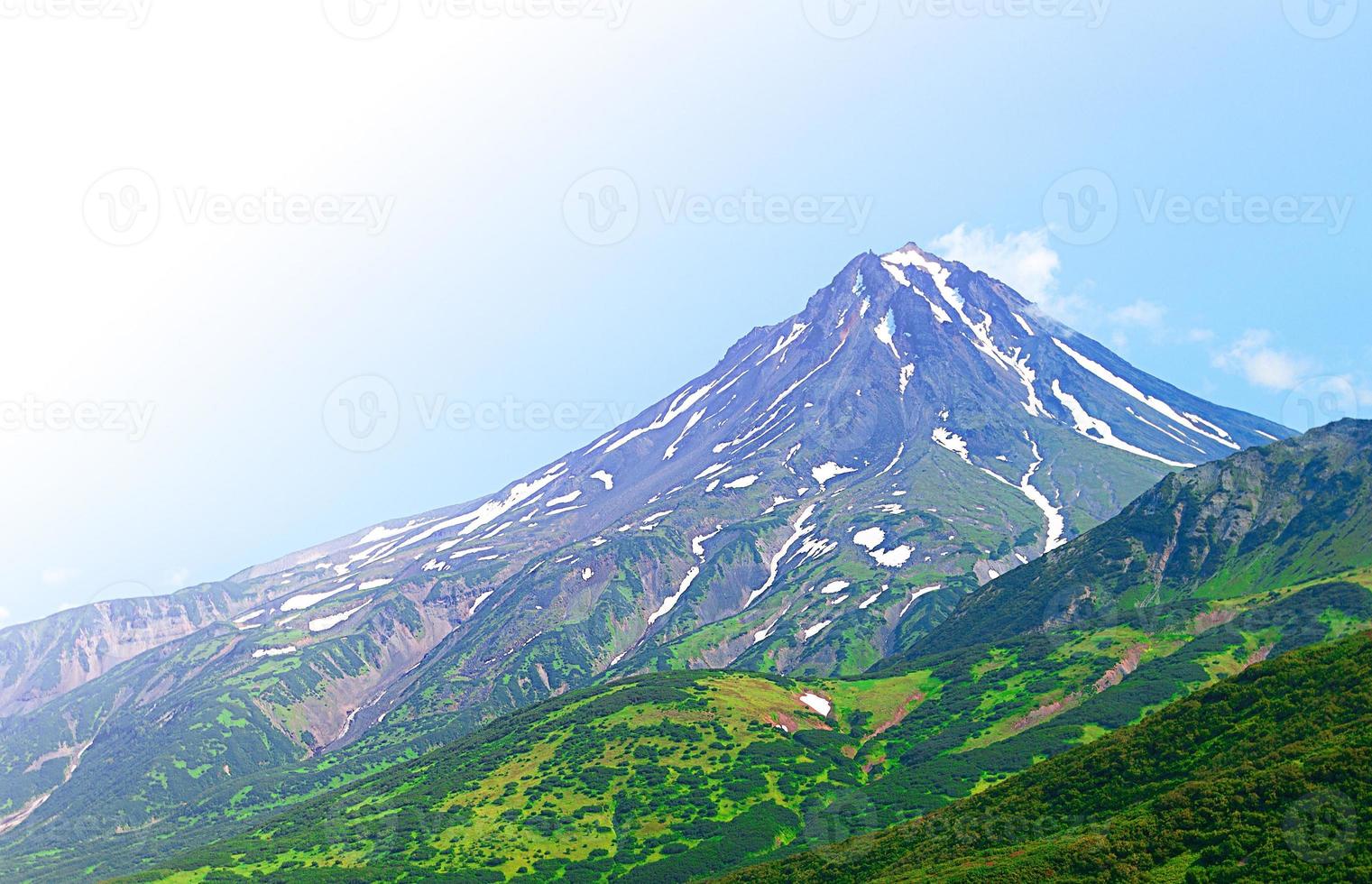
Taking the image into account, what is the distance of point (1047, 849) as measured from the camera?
64.4 meters

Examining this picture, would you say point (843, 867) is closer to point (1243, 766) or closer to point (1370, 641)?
point (1243, 766)

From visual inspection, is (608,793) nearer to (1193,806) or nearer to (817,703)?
(817,703)

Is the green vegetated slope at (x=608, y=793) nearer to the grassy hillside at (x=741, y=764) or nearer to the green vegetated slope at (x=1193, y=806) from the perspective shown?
the grassy hillside at (x=741, y=764)

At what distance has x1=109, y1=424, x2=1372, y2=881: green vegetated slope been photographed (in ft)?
438

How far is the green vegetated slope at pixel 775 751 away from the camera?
133500 millimetres

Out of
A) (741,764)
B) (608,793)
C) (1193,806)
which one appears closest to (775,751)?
(741,764)

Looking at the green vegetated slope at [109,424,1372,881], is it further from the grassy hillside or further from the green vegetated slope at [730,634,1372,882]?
the green vegetated slope at [730,634,1372,882]

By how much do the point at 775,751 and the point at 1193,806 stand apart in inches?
4084

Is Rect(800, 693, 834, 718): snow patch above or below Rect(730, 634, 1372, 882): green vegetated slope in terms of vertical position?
below

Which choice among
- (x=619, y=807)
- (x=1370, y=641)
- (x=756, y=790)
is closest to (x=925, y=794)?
(x=756, y=790)

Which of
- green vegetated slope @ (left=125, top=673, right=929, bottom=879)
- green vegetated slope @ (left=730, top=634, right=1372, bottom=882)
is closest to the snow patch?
green vegetated slope @ (left=125, top=673, right=929, bottom=879)

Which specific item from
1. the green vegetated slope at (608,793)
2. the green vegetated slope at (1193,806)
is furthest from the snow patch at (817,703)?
the green vegetated slope at (1193,806)

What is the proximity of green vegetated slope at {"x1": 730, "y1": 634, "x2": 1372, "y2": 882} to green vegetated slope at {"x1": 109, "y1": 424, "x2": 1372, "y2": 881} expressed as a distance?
46497mm

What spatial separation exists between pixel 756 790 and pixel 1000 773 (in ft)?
126
